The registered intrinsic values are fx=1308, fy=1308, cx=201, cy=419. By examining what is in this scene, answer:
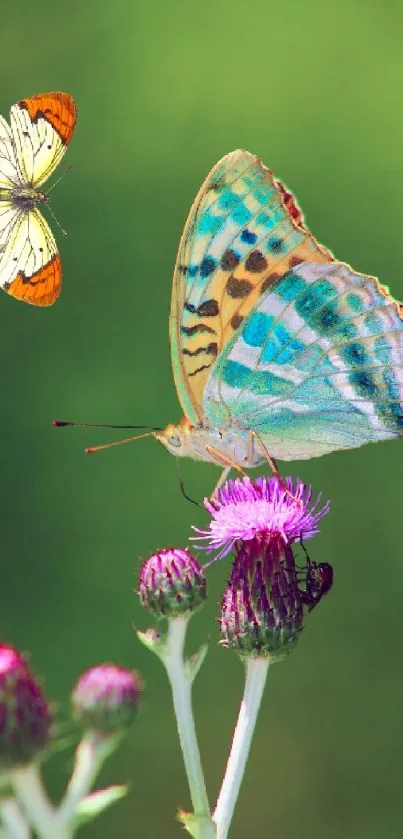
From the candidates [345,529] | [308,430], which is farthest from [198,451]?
[345,529]

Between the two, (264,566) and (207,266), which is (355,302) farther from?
(264,566)

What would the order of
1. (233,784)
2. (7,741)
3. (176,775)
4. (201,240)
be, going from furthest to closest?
(176,775) < (201,240) < (233,784) < (7,741)

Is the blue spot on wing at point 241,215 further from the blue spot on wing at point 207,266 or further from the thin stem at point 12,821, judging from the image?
the thin stem at point 12,821

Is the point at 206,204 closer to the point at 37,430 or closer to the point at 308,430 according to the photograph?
the point at 308,430

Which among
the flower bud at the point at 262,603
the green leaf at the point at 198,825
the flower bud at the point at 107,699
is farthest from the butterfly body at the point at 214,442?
the green leaf at the point at 198,825

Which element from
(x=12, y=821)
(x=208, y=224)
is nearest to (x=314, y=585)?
(x=208, y=224)

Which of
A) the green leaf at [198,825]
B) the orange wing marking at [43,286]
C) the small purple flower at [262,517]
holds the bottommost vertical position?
the green leaf at [198,825]
